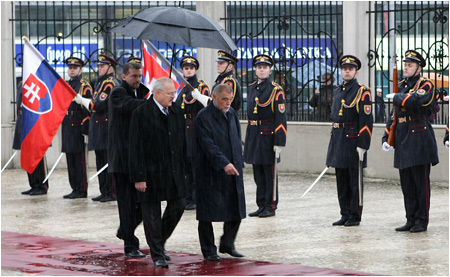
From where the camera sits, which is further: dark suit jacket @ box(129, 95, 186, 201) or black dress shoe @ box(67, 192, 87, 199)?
black dress shoe @ box(67, 192, 87, 199)

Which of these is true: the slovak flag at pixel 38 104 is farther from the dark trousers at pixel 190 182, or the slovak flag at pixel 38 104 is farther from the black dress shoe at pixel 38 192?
the black dress shoe at pixel 38 192

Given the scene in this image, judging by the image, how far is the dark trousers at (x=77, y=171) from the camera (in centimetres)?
1453

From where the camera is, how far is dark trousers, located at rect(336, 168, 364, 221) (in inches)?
449

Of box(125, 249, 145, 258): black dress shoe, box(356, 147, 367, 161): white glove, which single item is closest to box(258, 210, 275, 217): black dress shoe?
box(356, 147, 367, 161): white glove

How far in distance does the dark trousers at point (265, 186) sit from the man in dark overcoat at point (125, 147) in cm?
306

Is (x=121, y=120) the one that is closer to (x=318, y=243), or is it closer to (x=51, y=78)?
(x=318, y=243)

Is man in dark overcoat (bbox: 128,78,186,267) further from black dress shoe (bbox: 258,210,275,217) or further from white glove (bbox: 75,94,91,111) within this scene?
white glove (bbox: 75,94,91,111)

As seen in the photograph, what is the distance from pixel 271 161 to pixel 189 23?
3.38m

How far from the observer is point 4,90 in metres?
18.9

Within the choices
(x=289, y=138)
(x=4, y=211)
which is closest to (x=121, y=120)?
(x=4, y=211)

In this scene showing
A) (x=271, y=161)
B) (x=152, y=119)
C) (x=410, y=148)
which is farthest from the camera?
(x=271, y=161)

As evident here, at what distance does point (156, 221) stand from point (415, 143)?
10.8ft

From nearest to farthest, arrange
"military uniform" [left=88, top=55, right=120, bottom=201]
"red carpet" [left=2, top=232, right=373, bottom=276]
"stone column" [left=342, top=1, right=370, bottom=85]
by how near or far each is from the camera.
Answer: "red carpet" [left=2, top=232, right=373, bottom=276]
"military uniform" [left=88, top=55, right=120, bottom=201]
"stone column" [left=342, top=1, right=370, bottom=85]

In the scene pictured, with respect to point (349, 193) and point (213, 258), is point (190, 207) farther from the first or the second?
point (213, 258)
